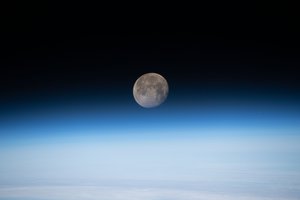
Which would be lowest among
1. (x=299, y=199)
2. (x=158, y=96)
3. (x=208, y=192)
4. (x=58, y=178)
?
(x=158, y=96)

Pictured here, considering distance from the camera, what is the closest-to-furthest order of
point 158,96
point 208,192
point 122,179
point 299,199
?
point 158,96, point 299,199, point 208,192, point 122,179

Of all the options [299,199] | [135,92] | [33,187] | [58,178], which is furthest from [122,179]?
[135,92]

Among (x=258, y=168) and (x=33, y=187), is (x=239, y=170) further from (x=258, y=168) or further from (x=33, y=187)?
(x=33, y=187)

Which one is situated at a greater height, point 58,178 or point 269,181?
point 58,178

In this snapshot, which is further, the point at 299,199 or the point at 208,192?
the point at 208,192

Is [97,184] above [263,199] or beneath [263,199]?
above

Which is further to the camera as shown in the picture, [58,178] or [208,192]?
[58,178]

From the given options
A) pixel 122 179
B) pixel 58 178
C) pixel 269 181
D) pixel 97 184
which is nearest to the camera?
pixel 269 181

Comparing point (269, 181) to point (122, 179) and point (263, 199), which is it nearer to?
point (263, 199)

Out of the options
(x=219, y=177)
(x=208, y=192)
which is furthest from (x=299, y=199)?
(x=208, y=192)
